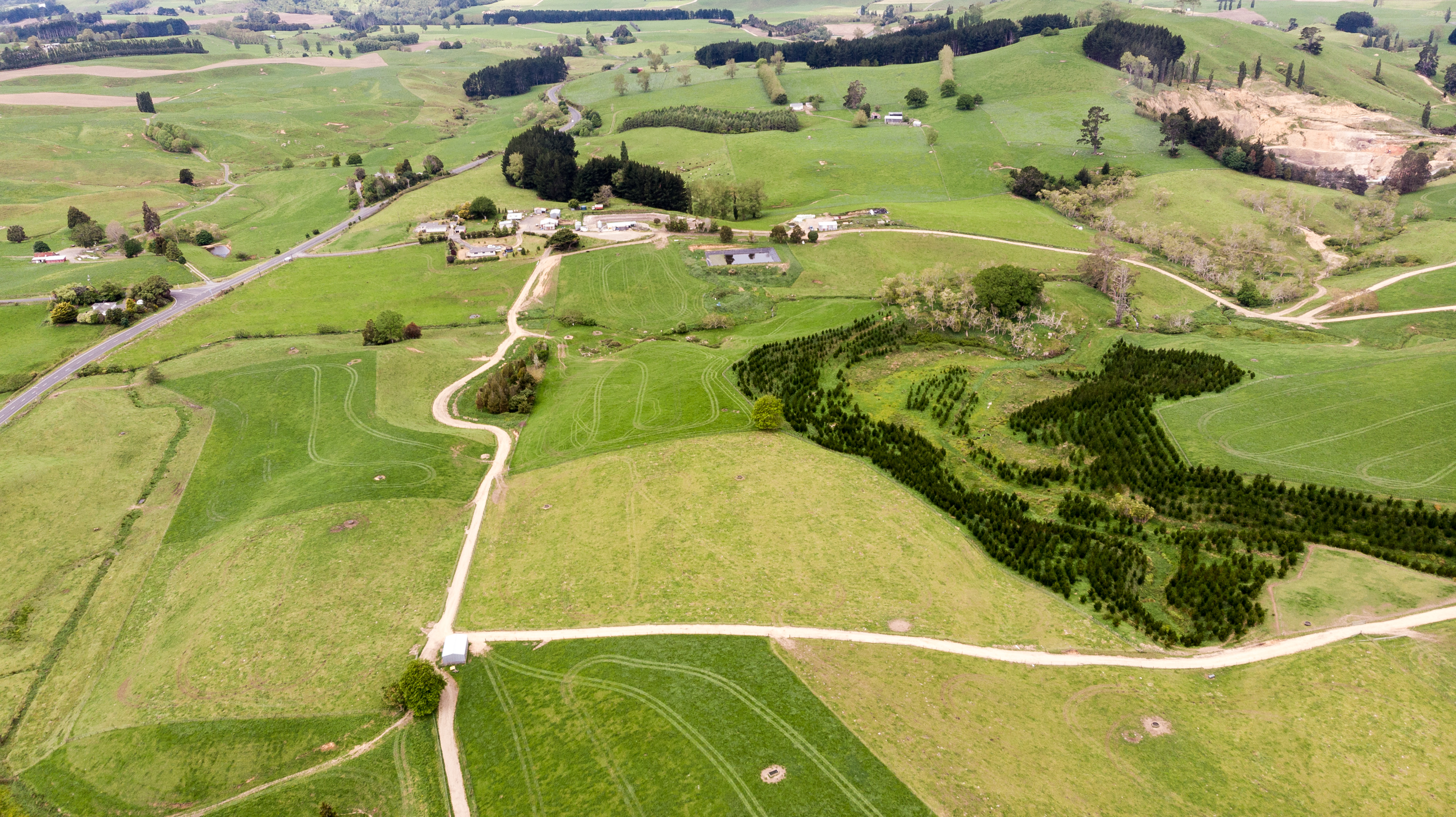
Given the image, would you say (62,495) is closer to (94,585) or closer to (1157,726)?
(94,585)

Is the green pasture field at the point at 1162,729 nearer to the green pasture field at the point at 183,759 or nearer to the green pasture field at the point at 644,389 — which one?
the green pasture field at the point at 183,759

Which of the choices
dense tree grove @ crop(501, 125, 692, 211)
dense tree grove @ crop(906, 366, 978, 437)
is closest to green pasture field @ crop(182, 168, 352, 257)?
dense tree grove @ crop(501, 125, 692, 211)

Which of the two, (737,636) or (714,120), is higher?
(714,120)

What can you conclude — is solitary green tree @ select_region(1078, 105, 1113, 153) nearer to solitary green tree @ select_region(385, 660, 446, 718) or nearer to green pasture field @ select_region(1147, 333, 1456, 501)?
green pasture field @ select_region(1147, 333, 1456, 501)

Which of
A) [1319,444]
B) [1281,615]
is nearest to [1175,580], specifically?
→ [1281,615]

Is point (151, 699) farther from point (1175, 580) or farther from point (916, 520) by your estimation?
point (1175, 580)

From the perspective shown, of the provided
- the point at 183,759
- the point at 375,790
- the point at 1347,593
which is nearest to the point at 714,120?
the point at 1347,593
